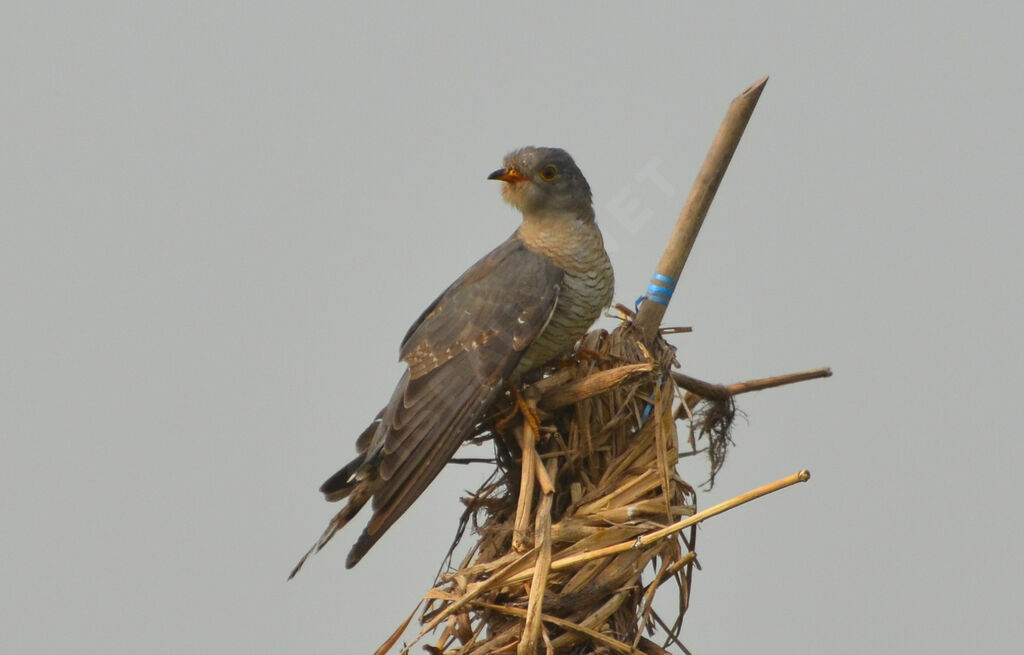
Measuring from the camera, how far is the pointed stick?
2.73m

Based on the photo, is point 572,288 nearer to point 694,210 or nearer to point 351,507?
point 694,210

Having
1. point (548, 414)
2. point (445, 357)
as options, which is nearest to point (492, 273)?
point (445, 357)

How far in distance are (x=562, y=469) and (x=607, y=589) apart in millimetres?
289

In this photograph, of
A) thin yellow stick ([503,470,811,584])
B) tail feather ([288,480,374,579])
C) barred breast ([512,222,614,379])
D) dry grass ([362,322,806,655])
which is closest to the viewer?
thin yellow stick ([503,470,811,584])

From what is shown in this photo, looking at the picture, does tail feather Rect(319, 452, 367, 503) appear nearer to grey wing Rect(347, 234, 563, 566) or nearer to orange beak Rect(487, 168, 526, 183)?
grey wing Rect(347, 234, 563, 566)

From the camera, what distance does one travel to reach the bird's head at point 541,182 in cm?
325

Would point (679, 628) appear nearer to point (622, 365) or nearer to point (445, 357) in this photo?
point (622, 365)

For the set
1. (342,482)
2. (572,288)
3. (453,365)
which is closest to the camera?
(342,482)

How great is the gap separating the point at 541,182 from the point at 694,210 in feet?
2.06

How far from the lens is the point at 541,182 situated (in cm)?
326

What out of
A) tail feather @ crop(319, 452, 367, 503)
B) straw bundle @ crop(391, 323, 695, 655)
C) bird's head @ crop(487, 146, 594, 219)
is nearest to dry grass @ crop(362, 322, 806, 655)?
straw bundle @ crop(391, 323, 695, 655)

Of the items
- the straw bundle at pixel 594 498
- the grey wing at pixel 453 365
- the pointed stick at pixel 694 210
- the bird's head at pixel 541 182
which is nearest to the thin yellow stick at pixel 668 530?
the straw bundle at pixel 594 498

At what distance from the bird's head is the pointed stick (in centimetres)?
57

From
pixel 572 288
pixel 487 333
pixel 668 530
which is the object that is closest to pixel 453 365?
pixel 487 333
